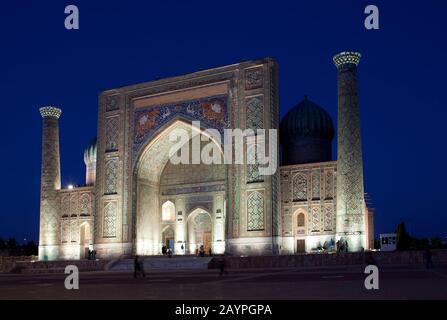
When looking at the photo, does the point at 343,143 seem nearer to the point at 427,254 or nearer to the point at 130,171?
the point at 427,254

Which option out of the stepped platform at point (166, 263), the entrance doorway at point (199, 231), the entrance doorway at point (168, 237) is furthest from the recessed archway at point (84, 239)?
the entrance doorway at point (199, 231)

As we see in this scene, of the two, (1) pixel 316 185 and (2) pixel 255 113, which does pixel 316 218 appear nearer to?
(1) pixel 316 185

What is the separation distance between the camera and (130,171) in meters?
23.2

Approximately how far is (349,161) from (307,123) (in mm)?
3760

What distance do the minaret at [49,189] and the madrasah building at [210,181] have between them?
0.04 meters

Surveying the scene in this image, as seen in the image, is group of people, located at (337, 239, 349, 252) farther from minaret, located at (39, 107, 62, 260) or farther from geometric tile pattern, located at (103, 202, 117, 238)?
minaret, located at (39, 107, 62, 260)

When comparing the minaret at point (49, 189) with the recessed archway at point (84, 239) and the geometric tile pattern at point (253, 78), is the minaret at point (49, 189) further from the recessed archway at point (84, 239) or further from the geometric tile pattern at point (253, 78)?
the geometric tile pattern at point (253, 78)

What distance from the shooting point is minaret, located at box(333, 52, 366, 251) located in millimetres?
18281

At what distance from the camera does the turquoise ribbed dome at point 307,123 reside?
2208 centimetres

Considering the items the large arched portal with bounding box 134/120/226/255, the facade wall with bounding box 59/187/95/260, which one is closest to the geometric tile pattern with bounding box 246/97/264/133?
the large arched portal with bounding box 134/120/226/255

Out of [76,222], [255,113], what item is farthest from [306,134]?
[76,222]

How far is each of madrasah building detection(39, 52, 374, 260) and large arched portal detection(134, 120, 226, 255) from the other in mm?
43

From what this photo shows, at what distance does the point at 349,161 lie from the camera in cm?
1869
